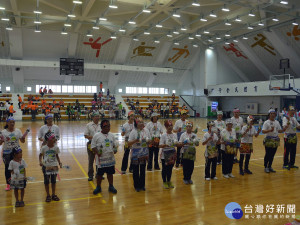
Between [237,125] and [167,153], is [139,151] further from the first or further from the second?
[237,125]

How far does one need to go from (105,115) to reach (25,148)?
617 inches

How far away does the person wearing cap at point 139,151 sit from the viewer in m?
5.40

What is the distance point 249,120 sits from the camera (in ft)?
21.9

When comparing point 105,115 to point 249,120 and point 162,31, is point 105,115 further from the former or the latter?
point 249,120

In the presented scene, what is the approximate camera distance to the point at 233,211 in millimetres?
4562

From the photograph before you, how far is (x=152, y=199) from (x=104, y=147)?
141cm

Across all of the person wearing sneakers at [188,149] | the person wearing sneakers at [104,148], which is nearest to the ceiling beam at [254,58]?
the person wearing sneakers at [188,149]

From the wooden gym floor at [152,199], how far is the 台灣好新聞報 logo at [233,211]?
0.09 m

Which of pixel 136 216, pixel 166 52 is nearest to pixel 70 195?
pixel 136 216

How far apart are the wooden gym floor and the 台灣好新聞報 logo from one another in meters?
0.09

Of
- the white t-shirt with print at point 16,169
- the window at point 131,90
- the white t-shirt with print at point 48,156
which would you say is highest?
the window at point 131,90

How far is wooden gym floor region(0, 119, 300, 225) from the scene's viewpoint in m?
4.24

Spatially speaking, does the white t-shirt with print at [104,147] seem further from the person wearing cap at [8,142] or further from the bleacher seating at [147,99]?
the bleacher seating at [147,99]

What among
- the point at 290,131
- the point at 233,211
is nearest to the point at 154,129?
the point at 233,211
